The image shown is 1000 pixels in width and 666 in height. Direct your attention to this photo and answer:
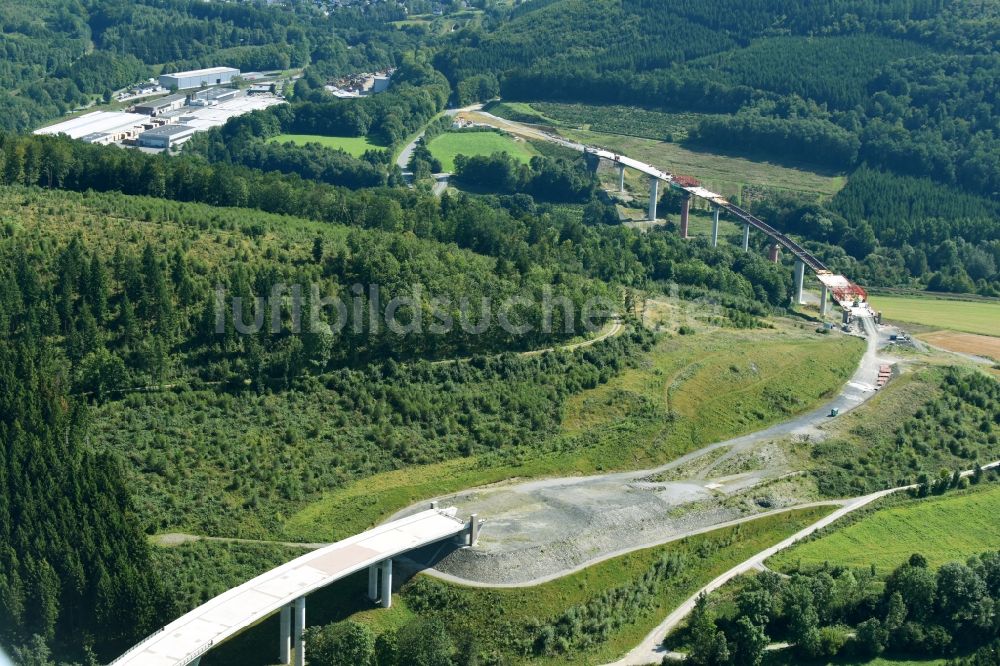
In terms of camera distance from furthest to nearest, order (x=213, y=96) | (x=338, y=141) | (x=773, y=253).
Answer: (x=213, y=96) < (x=338, y=141) < (x=773, y=253)

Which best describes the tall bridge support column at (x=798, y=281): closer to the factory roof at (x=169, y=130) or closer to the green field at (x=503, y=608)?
the green field at (x=503, y=608)

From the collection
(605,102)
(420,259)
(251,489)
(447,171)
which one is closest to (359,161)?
(447,171)

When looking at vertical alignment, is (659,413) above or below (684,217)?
below

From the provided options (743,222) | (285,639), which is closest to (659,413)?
(285,639)

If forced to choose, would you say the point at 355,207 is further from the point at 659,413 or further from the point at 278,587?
the point at 278,587

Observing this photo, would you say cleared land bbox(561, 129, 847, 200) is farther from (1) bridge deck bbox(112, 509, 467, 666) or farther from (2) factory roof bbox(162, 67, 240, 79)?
(1) bridge deck bbox(112, 509, 467, 666)

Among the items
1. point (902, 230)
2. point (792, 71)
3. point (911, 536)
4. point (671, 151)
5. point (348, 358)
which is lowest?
point (911, 536)

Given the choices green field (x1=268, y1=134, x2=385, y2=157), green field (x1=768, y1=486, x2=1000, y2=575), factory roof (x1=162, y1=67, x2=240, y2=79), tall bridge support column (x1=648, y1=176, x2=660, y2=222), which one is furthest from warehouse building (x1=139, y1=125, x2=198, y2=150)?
green field (x1=768, y1=486, x2=1000, y2=575)
